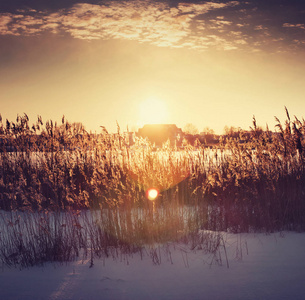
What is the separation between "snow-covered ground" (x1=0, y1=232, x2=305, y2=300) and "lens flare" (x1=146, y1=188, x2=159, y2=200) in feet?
2.16

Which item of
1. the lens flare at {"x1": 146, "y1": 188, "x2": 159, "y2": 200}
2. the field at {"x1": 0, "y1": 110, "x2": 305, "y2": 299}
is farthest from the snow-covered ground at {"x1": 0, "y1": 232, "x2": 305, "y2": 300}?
the lens flare at {"x1": 146, "y1": 188, "x2": 159, "y2": 200}

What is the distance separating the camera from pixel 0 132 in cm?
617

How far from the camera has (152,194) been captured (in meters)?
3.89

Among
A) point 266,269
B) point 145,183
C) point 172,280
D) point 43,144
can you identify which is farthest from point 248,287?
point 43,144

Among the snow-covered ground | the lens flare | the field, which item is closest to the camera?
the snow-covered ground

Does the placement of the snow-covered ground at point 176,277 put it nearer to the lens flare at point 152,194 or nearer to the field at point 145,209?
the field at point 145,209

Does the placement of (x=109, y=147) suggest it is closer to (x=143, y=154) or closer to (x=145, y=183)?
(x=143, y=154)

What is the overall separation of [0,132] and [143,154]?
11.4ft

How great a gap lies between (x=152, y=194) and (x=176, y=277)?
1.16 m

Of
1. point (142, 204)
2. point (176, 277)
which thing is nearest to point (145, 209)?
point (142, 204)

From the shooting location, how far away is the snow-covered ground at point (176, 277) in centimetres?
263

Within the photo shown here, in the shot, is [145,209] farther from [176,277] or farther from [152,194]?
[176,277]

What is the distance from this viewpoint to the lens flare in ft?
12.6

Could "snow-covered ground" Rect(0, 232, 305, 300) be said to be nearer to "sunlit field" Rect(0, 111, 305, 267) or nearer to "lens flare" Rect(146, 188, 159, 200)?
"sunlit field" Rect(0, 111, 305, 267)
